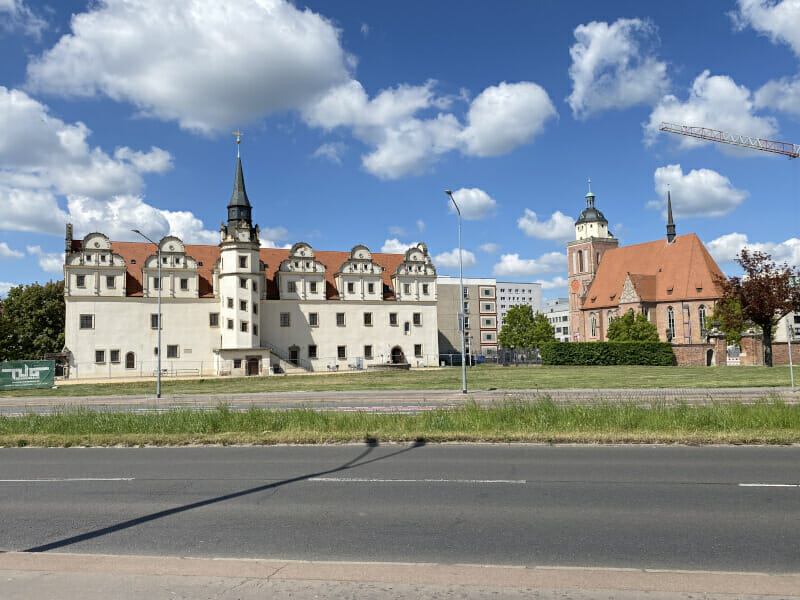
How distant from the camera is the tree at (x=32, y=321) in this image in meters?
66.7

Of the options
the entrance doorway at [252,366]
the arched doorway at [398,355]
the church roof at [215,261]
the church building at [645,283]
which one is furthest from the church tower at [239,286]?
the church building at [645,283]

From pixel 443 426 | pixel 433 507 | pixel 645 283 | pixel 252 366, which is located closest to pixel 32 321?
pixel 252 366

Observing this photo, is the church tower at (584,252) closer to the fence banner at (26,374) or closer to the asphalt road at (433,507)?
the fence banner at (26,374)

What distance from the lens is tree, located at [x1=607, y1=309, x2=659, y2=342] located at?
75.9m

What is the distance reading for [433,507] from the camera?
8367mm

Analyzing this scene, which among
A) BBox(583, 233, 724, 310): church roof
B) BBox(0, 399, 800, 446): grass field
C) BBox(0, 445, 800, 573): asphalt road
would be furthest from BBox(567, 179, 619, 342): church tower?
BBox(0, 445, 800, 573): asphalt road

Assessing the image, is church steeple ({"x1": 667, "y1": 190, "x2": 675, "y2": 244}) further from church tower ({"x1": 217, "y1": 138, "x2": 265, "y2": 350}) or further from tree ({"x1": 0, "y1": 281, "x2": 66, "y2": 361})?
tree ({"x1": 0, "y1": 281, "x2": 66, "y2": 361})

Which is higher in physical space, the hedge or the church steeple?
the church steeple

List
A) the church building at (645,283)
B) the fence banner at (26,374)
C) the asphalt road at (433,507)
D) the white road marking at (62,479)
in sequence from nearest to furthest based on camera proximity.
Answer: the asphalt road at (433,507) < the white road marking at (62,479) < the fence banner at (26,374) < the church building at (645,283)

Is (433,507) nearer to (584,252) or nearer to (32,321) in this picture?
(32,321)

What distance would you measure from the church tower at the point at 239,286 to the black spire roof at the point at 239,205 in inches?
56.5

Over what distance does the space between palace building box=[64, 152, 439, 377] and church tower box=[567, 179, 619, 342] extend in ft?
148

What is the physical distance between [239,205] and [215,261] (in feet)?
21.2

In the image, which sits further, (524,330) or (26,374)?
(524,330)
